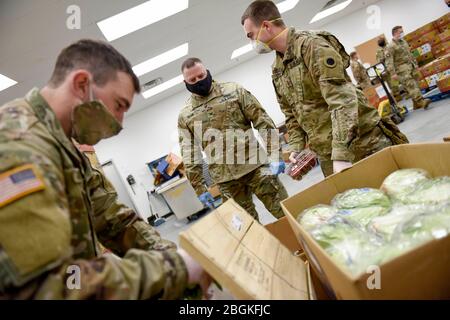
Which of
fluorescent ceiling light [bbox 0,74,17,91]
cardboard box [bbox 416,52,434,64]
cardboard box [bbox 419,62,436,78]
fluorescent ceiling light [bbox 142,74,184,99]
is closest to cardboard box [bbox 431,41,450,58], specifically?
cardboard box [bbox 416,52,434,64]

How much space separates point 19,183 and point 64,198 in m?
0.11

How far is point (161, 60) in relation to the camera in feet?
18.2

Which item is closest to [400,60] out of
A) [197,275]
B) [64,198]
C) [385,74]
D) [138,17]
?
[385,74]

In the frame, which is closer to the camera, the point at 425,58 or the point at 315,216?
the point at 315,216

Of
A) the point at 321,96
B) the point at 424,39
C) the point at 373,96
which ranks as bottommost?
the point at 373,96

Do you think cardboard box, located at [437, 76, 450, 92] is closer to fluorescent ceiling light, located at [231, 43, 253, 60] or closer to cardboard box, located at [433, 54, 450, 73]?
cardboard box, located at [433, 54, 450, 73]

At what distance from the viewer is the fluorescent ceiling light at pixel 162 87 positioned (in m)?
7.37

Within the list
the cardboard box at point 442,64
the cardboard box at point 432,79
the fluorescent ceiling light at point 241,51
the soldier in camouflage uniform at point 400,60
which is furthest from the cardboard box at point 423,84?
the fluorescent ceiling light at point 241,51

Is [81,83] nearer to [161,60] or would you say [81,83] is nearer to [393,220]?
[393,220]

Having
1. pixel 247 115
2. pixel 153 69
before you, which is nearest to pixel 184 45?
pixel 153 69

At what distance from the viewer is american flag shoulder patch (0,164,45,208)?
0.55 metres

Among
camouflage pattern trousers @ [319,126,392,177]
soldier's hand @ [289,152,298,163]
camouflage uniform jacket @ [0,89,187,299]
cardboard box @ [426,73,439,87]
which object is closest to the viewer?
camouflage uniform jacket @ [0,89,187,299]
